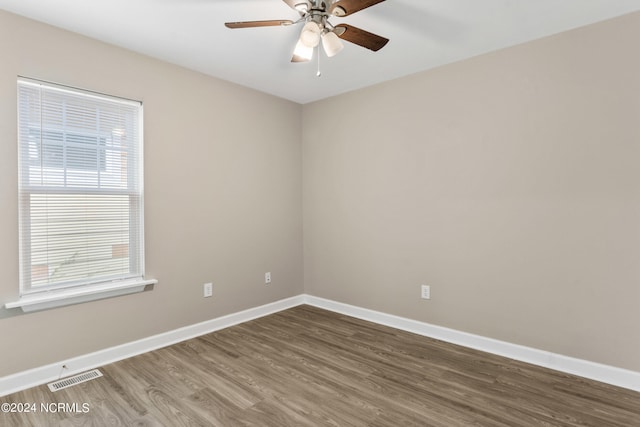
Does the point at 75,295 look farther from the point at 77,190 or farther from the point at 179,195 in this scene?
the point at 179,195

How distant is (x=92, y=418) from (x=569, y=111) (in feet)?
12.3

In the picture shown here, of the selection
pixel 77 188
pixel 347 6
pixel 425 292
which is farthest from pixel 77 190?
pixel 425 292

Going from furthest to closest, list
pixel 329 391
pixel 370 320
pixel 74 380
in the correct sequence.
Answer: pixel 370 320, pixel 74 380, pixel 329 391

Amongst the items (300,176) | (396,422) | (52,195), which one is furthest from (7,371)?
(300,176)

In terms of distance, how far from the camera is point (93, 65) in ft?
8.69

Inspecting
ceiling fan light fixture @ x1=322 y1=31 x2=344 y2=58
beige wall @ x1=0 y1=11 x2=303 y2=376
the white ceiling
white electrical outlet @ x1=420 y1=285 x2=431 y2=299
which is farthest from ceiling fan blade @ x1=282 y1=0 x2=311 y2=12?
white electrical outlet @ x1=420 y1=285 x2=431 y2=299

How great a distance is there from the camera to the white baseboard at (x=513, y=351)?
7.82 feet

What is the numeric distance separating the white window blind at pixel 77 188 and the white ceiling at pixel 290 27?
53cm

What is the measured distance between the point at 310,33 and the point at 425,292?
248 cm

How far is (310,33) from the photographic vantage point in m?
1.93

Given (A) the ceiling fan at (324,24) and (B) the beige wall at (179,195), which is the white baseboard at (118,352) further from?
(A) the ceiling fan at (324,24)

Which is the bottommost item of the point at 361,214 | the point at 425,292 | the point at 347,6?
the point at 425,292

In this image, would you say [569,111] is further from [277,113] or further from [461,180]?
[277,113]

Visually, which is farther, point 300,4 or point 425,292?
point 425,292
